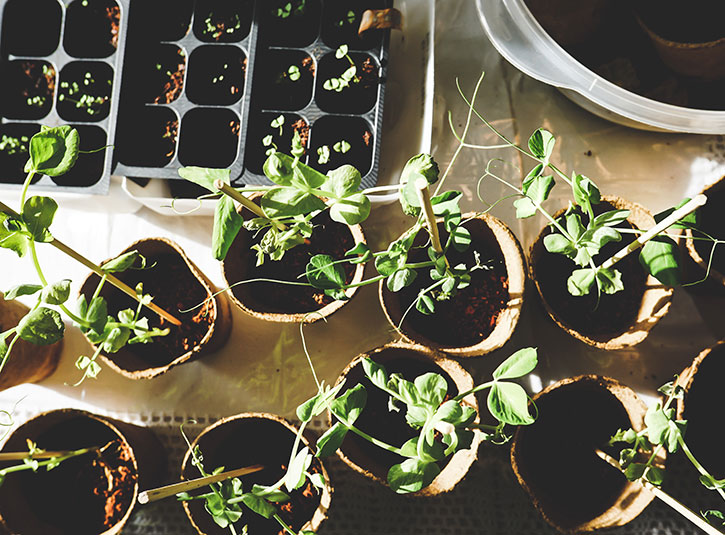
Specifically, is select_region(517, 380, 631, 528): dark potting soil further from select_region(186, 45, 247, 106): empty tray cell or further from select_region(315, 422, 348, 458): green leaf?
select_region(186, 45, 247, 106): empty tray cell

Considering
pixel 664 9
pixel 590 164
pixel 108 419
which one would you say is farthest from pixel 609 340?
pixel 108 419

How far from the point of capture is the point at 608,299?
92 cm

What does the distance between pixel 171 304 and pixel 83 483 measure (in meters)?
0.33

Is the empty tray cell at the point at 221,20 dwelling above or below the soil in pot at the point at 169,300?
above

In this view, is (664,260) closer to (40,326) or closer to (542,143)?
(542,143)

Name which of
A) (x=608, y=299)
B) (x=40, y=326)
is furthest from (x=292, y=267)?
(x=608, y=299)

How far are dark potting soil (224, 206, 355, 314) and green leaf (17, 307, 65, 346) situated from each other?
0.32 metres

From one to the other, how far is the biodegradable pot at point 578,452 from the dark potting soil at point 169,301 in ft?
1.78

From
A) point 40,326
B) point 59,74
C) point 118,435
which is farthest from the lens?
point 59,74

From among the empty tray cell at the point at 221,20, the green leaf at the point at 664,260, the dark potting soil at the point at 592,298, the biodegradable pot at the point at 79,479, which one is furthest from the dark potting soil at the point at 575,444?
the empty tray cell at the point at 221,20

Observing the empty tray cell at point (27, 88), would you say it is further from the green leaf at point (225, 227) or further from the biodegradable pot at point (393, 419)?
the biodegradable pot at point (393, 419)

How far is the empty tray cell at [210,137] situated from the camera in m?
0.97

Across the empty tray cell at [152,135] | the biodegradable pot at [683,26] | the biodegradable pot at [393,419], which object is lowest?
the biodegradable pot at [393,419]

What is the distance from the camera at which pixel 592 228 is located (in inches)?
28.8
